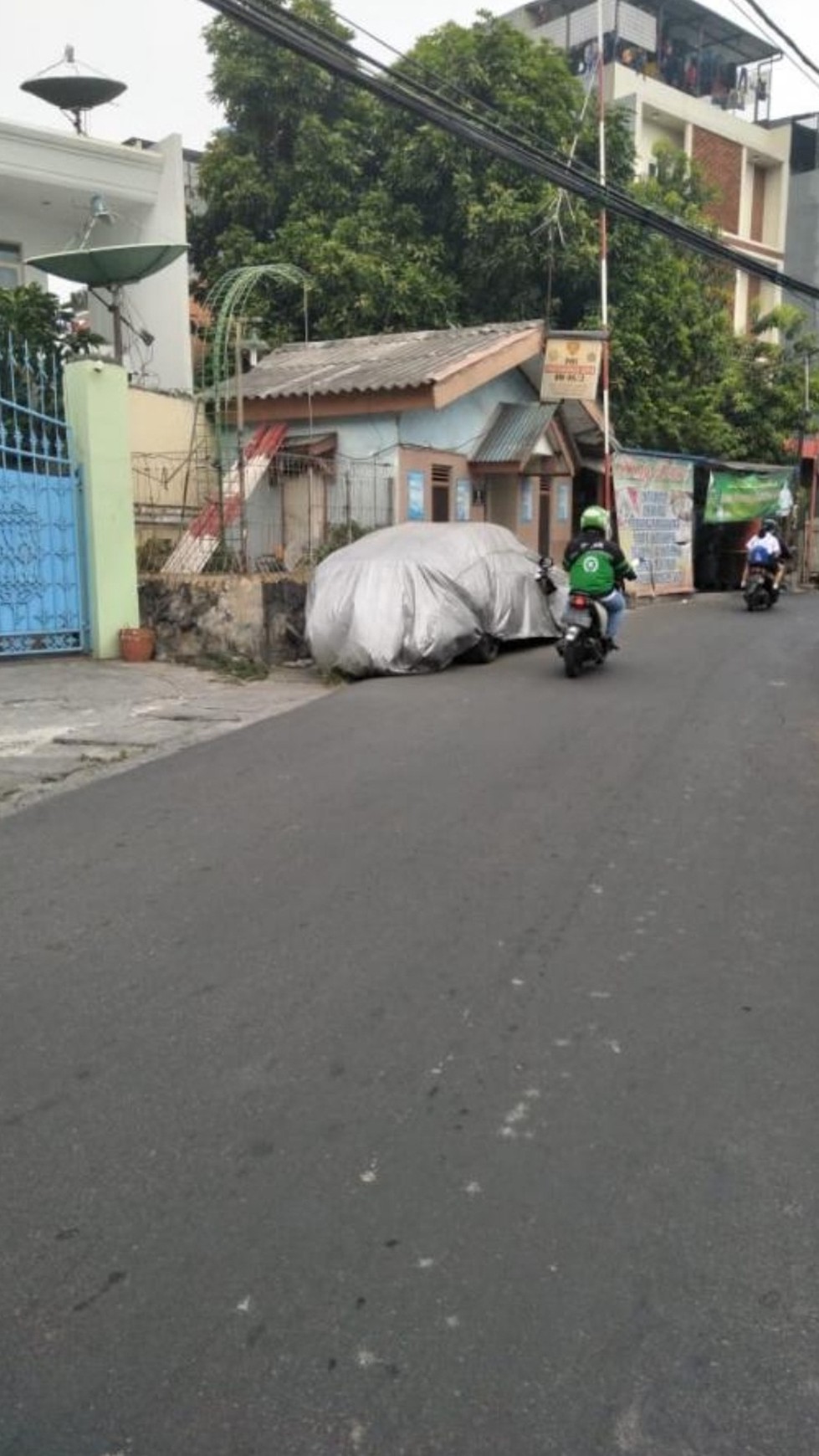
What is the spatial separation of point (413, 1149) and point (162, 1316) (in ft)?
2.52

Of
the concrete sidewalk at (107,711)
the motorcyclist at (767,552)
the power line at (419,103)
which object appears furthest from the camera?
the motorcyclist at (767,552)

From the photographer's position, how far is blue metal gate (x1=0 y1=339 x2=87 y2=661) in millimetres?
10609

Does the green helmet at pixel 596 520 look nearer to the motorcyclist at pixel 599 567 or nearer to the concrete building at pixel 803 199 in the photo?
the motorcyclist at pixel 599 567

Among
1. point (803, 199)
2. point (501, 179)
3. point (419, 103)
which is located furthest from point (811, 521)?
point (419, 103)

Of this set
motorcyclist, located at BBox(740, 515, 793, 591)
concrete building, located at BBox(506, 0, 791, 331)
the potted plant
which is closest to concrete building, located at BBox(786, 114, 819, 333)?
concrete building, located at BBox(506, 0, 791, 331)

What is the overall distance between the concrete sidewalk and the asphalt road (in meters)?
1.13

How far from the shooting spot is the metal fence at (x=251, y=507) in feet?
43.0

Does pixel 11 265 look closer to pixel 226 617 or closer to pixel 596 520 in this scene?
pixel 226 617

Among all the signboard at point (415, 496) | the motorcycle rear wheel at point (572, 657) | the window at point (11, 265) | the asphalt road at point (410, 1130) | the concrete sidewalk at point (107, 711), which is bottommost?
the asphalt road at point (410, 1130)

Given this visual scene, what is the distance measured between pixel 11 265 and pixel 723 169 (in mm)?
25825

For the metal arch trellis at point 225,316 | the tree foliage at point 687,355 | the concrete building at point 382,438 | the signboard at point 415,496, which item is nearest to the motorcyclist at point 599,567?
the concrete building at point 382,438

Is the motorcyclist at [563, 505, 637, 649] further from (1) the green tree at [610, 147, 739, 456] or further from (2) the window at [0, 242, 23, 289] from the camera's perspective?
(1) the green tree at [610, 147, 739, 456]

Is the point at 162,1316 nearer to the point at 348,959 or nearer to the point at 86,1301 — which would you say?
the point at 86,1301

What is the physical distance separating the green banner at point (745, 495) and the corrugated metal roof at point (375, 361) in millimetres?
7223
